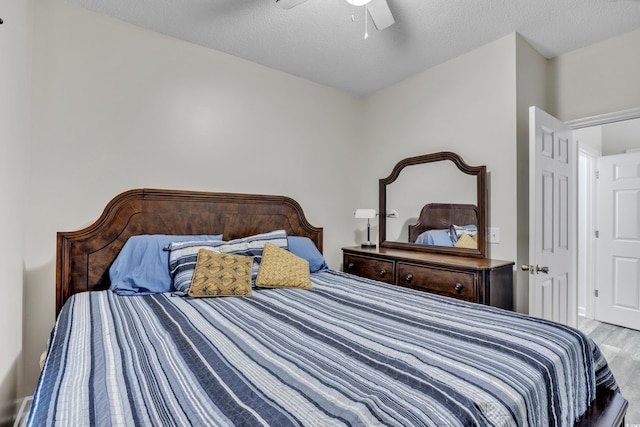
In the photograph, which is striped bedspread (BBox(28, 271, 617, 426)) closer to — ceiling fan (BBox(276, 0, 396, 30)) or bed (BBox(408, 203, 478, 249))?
bed (BBox(408, 203, 478, 249))

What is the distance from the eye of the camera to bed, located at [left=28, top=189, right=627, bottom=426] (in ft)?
2.55

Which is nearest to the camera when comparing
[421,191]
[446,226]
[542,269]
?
[542,269]

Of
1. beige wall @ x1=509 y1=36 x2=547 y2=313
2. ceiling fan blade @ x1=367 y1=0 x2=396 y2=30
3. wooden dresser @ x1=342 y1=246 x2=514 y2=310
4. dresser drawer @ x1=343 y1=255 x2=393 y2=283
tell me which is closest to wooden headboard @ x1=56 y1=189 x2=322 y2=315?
dresser drawer @ x1=343 y1=255 x2=393 y2=283

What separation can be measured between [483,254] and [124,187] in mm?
2632

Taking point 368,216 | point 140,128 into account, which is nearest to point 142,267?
point 140,128

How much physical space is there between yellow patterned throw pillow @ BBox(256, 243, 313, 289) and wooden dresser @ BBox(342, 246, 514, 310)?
0.80 meters

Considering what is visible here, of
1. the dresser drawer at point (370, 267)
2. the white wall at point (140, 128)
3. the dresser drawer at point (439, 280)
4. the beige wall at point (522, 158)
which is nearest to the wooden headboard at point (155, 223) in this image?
the white wall at point (140, 128)

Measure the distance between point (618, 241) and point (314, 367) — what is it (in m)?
4.05

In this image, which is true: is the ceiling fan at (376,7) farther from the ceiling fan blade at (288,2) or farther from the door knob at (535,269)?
the door knob at (535,269)

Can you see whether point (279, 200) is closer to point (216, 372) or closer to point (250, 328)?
point (250, 328)

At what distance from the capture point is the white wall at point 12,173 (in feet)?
4.29

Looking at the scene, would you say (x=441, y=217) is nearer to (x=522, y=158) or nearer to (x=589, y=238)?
(x=522, y=158)

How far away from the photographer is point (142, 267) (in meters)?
2.05

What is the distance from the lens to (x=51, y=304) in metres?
2.06
